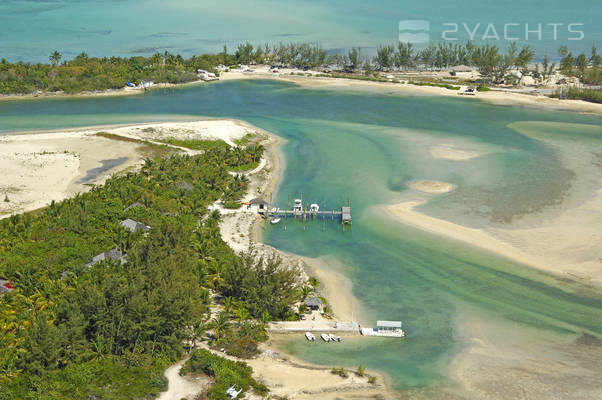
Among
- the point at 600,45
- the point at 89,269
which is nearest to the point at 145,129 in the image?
the point at 89,269

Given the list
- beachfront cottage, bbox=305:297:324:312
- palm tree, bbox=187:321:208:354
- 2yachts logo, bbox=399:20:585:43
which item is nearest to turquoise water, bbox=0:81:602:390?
beachfront cottage, bbox=305:297:324:312

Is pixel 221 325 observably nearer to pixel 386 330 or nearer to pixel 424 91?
pixel 386 330

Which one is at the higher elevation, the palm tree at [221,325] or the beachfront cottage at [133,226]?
the beachfront cottage at [133,226]

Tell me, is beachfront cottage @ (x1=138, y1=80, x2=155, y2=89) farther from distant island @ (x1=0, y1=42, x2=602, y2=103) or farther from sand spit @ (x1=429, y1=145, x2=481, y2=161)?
sand spit @ (x1=429, y1=145, x2=481, y2=161)

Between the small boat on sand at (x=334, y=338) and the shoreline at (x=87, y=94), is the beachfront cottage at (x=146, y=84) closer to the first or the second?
the shoreline at (x=87, y=94)

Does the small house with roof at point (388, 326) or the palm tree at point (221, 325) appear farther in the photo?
the small house with roof at point (388, 326)

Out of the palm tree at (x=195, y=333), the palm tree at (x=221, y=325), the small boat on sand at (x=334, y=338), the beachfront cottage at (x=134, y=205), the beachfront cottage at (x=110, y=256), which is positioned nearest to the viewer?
the palm tree at (x=195, y=333)

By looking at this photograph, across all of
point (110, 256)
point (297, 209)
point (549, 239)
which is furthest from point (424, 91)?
point (110, 256)

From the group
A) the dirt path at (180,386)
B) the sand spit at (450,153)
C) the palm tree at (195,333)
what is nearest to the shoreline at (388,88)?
the sand spit at (450,153)

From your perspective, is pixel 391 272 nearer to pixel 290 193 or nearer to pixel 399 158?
pixel 290 193
